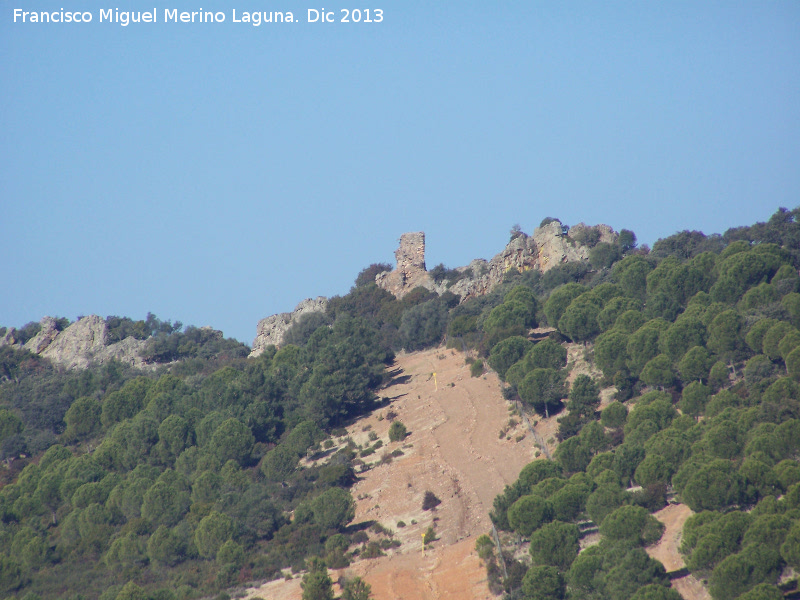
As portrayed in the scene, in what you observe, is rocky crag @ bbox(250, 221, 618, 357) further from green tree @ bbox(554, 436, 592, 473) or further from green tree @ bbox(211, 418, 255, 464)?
green tree @ bbox(554, 436, 592, 473)

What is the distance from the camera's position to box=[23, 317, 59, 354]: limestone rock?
111 meters

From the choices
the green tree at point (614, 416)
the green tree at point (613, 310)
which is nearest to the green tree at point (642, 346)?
the green tree at point (613, 310)

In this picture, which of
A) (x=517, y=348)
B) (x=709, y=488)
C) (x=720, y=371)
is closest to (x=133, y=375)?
(x=517, y=348)

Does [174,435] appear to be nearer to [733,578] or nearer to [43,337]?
[733,578]

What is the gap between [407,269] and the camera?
4496 inches

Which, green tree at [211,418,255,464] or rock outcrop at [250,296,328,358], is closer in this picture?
green tree at [211,418,255,464]

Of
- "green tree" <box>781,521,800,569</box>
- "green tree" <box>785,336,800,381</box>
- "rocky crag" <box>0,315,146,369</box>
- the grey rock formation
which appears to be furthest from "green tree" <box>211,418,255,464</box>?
the grey rock formation

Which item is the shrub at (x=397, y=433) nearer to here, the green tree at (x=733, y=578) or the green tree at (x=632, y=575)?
the green tree at (x=632, y=575)

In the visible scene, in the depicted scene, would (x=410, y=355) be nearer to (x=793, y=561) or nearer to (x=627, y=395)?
(x=627, y=395)

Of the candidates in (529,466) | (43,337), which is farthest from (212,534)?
(43,337)

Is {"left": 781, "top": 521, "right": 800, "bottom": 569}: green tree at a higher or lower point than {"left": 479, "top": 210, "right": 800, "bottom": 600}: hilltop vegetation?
lower

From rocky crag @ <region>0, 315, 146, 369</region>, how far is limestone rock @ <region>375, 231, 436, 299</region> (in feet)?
92.7

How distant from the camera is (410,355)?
297ft

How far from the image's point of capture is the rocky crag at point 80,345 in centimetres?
10681
